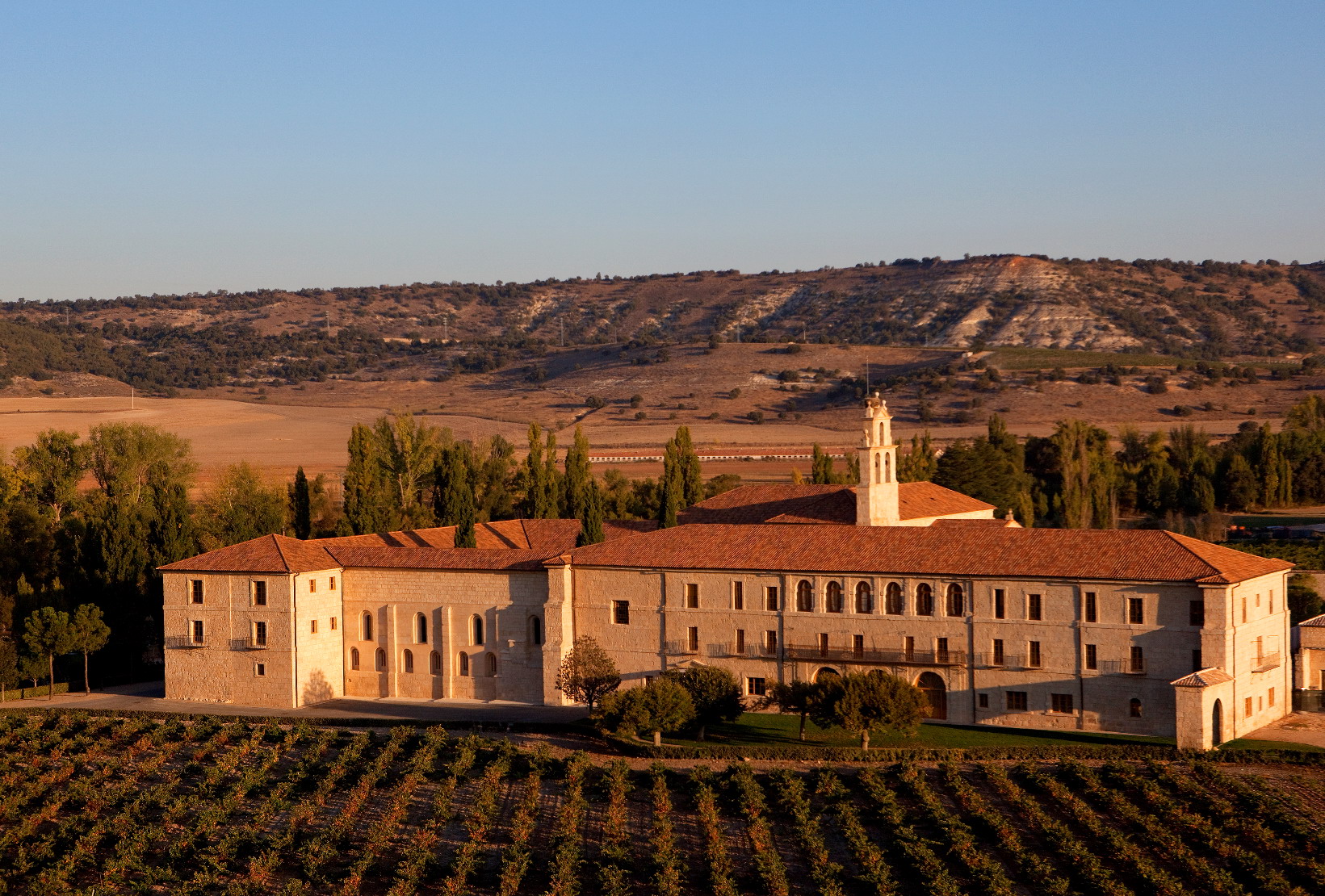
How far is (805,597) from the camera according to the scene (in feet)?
173

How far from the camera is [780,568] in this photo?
52.8 metres

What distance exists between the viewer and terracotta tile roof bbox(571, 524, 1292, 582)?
48094 mm

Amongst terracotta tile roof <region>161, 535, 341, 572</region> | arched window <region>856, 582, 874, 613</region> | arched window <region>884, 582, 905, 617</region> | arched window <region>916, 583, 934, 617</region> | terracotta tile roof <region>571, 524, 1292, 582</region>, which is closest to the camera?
terracotta tile roof <region>571, 524, 1292, 582</region>

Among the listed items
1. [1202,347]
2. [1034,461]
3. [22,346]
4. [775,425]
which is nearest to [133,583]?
[1034,461]

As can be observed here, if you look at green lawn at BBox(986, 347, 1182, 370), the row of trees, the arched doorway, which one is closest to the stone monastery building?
the arched doorway

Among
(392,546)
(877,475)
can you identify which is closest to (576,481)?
(392,546)

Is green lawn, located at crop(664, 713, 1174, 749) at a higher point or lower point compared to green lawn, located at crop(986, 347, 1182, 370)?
lower

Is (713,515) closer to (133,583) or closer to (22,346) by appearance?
(133,583)

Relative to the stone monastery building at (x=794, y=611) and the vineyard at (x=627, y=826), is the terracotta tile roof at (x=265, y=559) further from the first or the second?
the vineyard at (x=627, y=826)

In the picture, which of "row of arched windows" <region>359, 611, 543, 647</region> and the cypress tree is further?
the cypress tree

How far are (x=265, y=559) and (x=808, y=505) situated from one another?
19.5 m

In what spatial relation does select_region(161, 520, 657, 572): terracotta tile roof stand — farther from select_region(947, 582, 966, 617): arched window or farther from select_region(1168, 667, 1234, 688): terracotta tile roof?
select_region(1168, 667, 1234, 688): terracotta tile roof

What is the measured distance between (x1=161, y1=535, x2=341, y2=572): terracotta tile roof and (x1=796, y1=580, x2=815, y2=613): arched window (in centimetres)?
1707

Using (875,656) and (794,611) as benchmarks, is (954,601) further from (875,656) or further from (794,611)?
(794,611)
